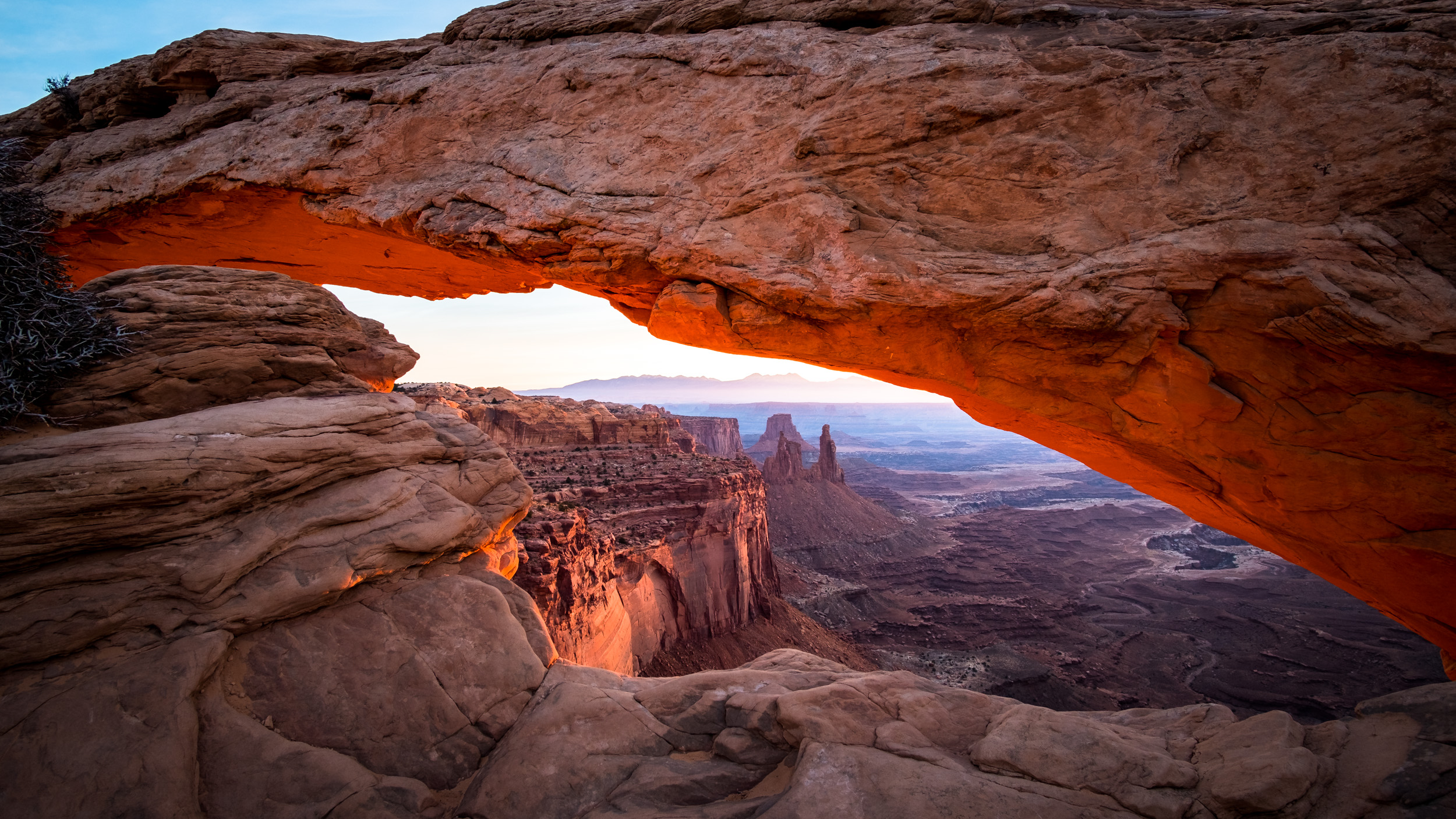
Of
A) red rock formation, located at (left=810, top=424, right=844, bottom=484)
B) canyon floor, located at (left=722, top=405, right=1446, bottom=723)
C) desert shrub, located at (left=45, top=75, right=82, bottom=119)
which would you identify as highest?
desert shrub, located at (left=45, top=75, right=82, bottom=119)

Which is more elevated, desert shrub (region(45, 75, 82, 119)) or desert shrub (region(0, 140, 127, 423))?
desert shrub (region(45, 75, 82, 119))

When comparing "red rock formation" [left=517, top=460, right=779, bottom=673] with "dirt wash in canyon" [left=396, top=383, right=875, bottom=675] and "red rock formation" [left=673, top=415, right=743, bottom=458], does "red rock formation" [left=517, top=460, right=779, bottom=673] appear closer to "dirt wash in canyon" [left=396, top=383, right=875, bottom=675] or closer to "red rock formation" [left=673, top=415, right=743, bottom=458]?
"dirt wash in canyon" [left=396, top=383, right=875, bottom=675]

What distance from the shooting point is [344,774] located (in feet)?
15.1

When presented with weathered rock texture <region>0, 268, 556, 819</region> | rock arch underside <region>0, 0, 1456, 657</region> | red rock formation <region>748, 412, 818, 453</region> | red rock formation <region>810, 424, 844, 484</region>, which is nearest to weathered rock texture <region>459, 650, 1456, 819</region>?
weathered rock texture <region>0, 268, 556, 819</region>

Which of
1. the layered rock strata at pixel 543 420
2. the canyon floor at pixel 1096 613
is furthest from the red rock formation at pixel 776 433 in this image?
the layered rock strata at pixel 543 420

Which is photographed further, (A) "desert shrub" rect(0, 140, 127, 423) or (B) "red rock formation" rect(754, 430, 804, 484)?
(B) "red rock formation" rect(754, 430, 804, 484)

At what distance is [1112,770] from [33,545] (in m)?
8.77

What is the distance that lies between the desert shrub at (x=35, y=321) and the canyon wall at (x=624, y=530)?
9.10 metres

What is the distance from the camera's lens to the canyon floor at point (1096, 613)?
29141mm

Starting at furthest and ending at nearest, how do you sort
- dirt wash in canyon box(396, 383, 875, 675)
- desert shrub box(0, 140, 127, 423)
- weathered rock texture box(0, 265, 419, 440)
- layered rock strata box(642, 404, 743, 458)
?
layered rock strata box(642, 404, 743, 458)
dirt wash in canyon box(396, 383, 875, 675)
weathered rock texture box(0, 265, 419, 440)
desert shrub box(0, 140, 127, 423)

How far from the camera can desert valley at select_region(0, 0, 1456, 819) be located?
4488mm

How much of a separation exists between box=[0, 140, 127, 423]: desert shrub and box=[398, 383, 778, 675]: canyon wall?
910cm

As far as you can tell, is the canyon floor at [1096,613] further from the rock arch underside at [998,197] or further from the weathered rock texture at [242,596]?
the weathered rock texture at [242,596]

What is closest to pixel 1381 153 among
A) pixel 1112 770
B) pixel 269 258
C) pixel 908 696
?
pixel 1112 770
